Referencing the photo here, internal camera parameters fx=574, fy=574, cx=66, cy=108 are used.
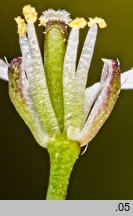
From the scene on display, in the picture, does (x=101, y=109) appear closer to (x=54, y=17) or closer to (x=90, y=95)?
(x=90, y=95)

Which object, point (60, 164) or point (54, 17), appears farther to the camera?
point (54, 17)

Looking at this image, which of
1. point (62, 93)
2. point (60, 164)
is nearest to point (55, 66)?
point (62, 93)

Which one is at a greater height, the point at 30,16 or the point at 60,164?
the point at 30,16

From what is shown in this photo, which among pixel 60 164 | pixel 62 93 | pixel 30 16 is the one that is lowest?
pixel 60 164

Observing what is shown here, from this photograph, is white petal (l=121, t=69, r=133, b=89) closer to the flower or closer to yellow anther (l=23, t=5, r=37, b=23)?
the flower

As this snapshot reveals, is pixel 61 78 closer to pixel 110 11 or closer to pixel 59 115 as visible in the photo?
pixel 59 115

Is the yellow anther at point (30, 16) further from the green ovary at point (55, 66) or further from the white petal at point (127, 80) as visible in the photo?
the white petal at point (127, 80)

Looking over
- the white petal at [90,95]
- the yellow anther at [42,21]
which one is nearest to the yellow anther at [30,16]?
the yellow anther at [42,21]
